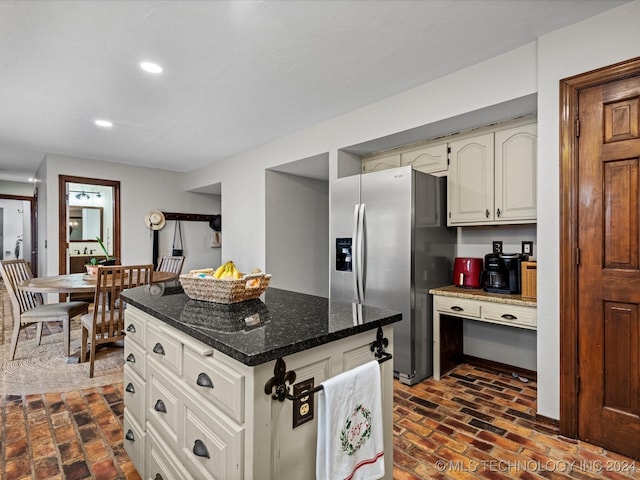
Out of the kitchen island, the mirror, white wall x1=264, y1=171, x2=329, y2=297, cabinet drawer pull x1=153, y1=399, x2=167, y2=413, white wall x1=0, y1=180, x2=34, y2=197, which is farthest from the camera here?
white wall x1=0, y1=180, x2=34, y2=197

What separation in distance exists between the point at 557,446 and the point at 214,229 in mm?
6360

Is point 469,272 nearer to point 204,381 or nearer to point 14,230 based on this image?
point 204,381

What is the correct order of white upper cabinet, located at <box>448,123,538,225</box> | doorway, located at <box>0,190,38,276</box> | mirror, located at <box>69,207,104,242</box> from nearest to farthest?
white upper cabinet, located at <box>448,123,538,225</box> < mirror, located at <box>69,207,104,242</box> < doorway, located at <box>0,190,38,276</box>

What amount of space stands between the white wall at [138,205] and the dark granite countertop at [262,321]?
466cm

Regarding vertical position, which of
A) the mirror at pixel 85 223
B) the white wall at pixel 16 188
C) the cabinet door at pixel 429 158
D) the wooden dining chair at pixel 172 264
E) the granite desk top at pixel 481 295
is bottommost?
the granite desk top at pixel 481 295

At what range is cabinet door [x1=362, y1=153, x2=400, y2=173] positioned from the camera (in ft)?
11.7

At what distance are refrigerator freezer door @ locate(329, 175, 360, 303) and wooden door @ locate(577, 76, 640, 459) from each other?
5.45ft

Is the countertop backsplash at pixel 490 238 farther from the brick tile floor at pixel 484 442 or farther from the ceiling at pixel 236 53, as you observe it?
the ceiling at pixel 236 53

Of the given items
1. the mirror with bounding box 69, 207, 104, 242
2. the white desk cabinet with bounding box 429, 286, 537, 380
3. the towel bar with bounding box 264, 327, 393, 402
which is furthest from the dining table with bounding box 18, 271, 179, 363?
the mirror with bounding box 69, 207, 104, 242

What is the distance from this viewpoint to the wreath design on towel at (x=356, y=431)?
1135 mm

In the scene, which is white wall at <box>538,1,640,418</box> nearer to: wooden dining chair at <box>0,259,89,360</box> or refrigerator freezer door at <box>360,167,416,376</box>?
refrigerator freezer door at <box>360,167,416,376</box>

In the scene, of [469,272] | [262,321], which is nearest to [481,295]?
[469,272]

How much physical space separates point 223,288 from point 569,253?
198 centimetres

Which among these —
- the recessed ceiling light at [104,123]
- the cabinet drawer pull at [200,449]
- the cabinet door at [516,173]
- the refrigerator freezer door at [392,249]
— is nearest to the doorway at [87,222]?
the recessed ceiling light at [104,123]
